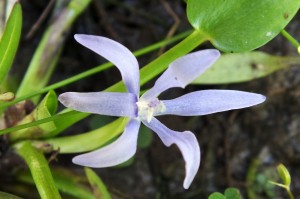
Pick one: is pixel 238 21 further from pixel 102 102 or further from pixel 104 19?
pixel 104 19

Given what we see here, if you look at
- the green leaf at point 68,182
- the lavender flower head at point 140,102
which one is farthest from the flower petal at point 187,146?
the green leaf at point 68,182

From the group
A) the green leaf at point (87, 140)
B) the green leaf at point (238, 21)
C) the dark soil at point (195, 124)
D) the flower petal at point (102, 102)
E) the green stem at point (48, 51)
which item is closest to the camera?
the flower petal at point (102, 102)

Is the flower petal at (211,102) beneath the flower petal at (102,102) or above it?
beneath

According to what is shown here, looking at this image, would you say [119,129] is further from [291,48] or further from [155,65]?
[291,48]

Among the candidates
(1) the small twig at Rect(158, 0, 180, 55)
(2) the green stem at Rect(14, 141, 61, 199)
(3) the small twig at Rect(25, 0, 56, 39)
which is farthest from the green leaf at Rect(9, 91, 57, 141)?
(1) the small twig at Rect(158, 0, 180, 55)

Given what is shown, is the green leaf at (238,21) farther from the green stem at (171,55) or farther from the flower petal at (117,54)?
the flower petal at (117,54)

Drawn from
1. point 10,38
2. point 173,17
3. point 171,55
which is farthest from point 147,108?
point 173,17

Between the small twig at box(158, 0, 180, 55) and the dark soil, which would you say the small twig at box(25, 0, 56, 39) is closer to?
the dark soil

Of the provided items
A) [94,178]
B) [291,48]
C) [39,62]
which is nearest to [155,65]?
[94,178]
